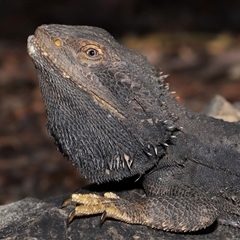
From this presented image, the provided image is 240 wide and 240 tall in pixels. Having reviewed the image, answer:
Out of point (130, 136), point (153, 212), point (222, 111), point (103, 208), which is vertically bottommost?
point (153, 212)

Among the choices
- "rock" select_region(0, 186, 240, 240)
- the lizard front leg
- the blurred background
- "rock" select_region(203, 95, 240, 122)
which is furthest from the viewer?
the blurred background

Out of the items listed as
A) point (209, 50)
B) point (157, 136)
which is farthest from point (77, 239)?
point (209, 50)

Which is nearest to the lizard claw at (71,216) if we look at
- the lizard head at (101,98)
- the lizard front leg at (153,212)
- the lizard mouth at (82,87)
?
the lizard front leg at (153,212)

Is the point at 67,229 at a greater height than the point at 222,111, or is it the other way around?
the point at 222,111

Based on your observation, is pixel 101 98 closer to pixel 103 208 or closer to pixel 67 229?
pixel 103 208

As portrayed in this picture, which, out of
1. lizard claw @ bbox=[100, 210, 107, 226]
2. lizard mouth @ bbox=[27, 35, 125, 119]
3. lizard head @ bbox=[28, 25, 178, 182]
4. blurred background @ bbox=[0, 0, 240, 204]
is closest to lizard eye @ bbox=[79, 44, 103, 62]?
lizard head @ bbox=[28, 25, 178, 182]

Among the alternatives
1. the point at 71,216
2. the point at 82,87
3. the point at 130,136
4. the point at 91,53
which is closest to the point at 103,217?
the point at 71,216

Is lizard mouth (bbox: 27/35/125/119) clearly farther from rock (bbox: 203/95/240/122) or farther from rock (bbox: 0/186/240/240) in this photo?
rock (bbox: 203/95/240/122)

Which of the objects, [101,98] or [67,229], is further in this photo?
[101,98]

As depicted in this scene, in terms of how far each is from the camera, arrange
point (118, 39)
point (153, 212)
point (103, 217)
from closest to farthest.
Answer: point (103, 217) < point (153, 212) < point (118, 39)
